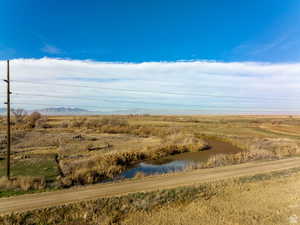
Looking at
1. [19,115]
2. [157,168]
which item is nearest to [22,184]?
[157,168]

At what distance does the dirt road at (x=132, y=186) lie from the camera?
11297mm

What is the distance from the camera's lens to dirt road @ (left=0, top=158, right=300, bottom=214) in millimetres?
11297

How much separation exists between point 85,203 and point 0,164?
1438 centimetres

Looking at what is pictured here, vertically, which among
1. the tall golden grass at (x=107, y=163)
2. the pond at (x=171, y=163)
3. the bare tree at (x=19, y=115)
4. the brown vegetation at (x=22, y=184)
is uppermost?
the bare tree at (x=19, y=115)

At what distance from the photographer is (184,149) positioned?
33.2 meters

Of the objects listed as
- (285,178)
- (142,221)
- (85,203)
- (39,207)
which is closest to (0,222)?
(39,207)

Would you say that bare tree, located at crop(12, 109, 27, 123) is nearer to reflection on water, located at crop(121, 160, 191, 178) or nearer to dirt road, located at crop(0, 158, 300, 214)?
reflection on water, located at crop(121, 160, 191, 178)

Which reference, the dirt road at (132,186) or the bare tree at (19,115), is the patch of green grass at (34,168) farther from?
the bare tree at (19,115)

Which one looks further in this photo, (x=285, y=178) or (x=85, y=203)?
(x=285, y=178)

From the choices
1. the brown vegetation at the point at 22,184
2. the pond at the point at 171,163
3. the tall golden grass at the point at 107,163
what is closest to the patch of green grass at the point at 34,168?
the tall golden grass at the point at 107,163

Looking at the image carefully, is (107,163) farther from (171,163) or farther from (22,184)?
(22,184)

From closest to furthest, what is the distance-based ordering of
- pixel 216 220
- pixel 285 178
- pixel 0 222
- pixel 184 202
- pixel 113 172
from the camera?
pixel 0 222 → pixel 216 220 → pixel 184 202 → pixel 285 178 → pixel 113 172

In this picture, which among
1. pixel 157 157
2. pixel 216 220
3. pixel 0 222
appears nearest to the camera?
pixel 0 222

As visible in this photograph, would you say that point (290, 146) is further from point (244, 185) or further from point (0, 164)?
point (0, 164)
